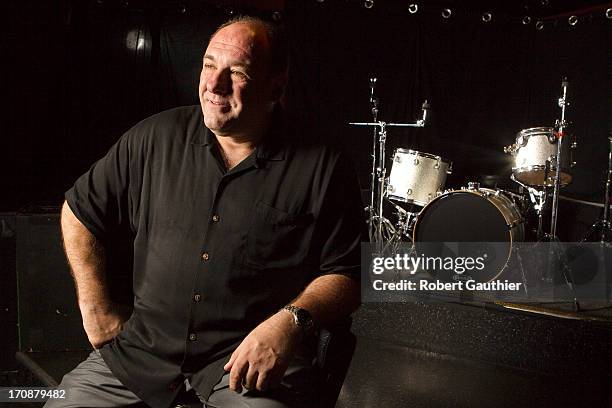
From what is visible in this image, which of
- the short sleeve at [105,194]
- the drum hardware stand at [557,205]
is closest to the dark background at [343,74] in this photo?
the drum hardware stand at [557,205]

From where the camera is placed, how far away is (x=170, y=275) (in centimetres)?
166

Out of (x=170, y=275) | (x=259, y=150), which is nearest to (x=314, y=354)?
(x=170, y=275)

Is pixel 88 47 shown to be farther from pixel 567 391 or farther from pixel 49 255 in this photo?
pixel 567 391

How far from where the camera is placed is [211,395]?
1.59 m

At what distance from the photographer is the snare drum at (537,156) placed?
4.83m

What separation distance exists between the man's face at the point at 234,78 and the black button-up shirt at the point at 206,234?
0.08 m

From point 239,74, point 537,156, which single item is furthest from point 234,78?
point 537,156

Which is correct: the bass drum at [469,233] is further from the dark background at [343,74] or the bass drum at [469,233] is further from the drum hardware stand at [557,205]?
the dark background at [343,74]

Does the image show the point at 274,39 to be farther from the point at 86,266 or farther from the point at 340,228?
the point at 86,266

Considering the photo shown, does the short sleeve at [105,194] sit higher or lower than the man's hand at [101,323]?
higher

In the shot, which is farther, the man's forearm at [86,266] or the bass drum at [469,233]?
the bass drum at [469,233]

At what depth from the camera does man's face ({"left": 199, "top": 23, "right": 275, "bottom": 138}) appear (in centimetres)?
170

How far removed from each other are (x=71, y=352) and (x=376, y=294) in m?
1.84

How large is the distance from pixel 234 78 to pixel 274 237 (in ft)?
1.43
